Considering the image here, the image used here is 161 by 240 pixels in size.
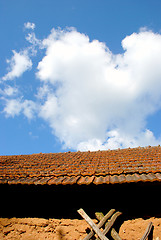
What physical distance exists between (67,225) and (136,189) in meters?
2.02

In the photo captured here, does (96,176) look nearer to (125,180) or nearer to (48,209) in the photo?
(125,180)

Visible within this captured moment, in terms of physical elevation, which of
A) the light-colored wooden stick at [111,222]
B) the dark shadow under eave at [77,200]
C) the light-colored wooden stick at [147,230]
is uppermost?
the dark shadow under eave at [77,200]

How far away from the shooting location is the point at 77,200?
398 cm

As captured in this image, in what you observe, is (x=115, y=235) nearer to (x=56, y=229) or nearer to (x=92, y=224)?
(x=92, y=224)

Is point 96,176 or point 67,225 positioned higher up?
point 96,176

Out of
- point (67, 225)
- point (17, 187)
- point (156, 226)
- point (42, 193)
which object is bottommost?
point (156, 226)

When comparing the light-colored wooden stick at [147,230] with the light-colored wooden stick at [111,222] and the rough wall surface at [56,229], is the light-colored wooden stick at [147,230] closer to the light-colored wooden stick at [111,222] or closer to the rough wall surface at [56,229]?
the rough wall surface at [56,229]

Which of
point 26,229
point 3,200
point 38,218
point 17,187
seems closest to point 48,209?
point 38,218

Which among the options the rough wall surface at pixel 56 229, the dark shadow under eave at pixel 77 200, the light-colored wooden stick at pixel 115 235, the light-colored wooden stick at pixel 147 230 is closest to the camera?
the light-colored wooden stick at pixel 147 230

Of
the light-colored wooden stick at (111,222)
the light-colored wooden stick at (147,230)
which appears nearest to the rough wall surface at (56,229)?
the light-colored wooden stick at (147,230)

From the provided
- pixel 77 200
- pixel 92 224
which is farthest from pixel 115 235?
pixel 77 200

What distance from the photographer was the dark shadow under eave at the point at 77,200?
361cm

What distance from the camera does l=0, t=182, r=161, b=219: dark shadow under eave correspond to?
361cm

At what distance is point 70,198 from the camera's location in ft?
13.3
